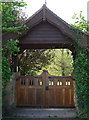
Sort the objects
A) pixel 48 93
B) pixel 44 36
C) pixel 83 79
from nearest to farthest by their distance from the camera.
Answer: pixel 83 79 < pixel 44 36 < pixel 48 93

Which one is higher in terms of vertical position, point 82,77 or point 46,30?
point 46,30

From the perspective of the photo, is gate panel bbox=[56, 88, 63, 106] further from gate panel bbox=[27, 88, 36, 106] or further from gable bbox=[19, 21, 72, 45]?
gable bbox=[19, 21, 72, 45]

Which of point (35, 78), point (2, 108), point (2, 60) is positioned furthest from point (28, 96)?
point (2, 60)

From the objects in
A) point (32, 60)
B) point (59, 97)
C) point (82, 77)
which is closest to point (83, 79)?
point (82, 77)

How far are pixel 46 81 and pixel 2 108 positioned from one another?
2.26 meters

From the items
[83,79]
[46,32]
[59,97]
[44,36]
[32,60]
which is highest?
[46,32]

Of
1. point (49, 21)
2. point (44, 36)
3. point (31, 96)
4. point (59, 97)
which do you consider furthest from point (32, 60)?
point (49, 21)

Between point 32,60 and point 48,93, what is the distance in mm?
4070

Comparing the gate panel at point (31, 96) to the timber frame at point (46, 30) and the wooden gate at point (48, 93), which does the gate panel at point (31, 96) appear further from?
the timber frame at point (46, 30)

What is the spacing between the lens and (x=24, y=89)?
6.99 metres

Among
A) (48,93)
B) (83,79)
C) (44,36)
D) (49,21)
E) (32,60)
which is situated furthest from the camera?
(32,60)

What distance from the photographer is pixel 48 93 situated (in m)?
6.88

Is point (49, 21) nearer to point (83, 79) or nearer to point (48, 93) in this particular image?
point (83, 79)

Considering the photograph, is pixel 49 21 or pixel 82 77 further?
pixel 49 21
